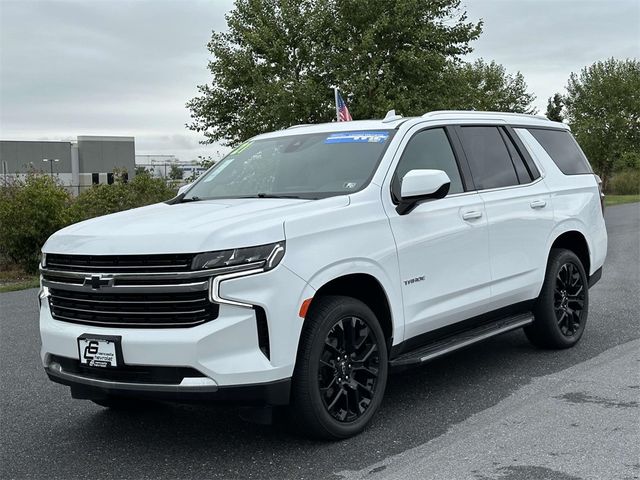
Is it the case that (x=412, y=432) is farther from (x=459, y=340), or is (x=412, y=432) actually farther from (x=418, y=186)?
(x=418, y=186)

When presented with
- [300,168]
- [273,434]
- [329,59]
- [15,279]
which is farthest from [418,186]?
[329,59]

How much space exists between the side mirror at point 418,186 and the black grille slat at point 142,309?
1.57m

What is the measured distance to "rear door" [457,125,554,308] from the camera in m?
5.77

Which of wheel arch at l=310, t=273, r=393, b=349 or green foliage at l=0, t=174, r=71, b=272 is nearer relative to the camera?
wheel arch at l=310, t=273, r=393, b=349

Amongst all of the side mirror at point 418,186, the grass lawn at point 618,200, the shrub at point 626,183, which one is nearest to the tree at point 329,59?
the grass lawn at point 618,200

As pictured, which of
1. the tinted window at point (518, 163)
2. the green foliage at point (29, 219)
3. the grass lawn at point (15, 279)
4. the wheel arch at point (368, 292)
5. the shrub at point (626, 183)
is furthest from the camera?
the shrub at point (626, 183)

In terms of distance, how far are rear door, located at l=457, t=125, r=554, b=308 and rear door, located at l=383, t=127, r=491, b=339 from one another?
6.4 inches

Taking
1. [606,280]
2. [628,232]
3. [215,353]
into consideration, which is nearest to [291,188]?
[215,353]

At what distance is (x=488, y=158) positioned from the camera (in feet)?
20.0

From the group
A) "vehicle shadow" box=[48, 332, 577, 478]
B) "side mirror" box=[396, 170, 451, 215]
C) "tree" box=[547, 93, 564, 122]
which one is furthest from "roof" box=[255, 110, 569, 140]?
"tree" box=[547, 93, 564, 122]

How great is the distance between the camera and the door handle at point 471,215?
5.43 metres

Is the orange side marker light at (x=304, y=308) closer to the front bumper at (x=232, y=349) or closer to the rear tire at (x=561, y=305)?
the front bumper at (x=232, y=349)

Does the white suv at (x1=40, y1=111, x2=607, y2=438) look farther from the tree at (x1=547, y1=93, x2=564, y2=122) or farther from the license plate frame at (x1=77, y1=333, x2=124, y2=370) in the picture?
the tree at (x1=547, y1=93, x2=564, y2=122)

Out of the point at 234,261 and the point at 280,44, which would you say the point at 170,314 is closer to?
the point at 234,261
